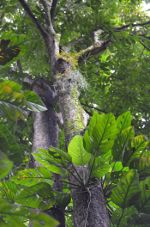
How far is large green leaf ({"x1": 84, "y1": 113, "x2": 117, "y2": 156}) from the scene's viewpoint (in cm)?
273

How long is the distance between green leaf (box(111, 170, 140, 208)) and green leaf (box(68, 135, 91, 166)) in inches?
13.9

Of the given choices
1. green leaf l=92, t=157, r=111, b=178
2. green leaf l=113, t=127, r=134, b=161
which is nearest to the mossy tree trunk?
green leaf l=92, t=157, r=111, b=178

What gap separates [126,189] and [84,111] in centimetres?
143

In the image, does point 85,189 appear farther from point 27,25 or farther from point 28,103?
point 27,25

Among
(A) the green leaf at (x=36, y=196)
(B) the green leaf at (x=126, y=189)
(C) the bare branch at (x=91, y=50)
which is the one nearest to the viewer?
(B) the green leaf at (x=126, y=189)

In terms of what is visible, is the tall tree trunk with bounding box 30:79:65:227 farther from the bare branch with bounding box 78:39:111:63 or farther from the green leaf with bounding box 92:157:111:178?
the green leaf with bounding box 92:157:111:178

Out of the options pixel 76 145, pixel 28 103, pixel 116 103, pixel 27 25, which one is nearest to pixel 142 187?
pixel 76 145

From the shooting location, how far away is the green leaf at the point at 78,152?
287cm

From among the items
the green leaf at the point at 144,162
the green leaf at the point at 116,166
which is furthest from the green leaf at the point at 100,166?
the green leaf at the point at 144,162

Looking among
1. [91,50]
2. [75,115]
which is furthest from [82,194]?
[91,50]

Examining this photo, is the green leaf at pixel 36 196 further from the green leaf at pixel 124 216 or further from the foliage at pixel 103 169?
the green leaf at pixel 124 216

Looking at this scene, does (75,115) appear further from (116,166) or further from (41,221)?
(41,221)

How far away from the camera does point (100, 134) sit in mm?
2777

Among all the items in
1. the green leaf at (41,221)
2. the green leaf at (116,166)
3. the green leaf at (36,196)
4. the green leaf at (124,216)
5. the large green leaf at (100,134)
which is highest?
the large green leaf at (100,134)
